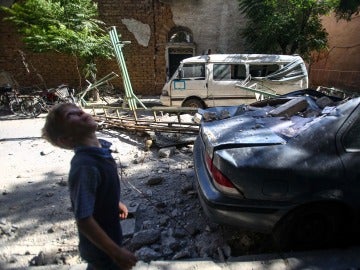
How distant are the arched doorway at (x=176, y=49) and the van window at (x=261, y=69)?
464cm

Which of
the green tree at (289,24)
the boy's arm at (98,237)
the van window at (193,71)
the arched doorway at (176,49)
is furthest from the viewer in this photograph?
the arched doorway at (176,49)

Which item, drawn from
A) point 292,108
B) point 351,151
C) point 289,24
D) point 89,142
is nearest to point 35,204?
point 89,142

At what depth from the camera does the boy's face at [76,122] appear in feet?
5.20

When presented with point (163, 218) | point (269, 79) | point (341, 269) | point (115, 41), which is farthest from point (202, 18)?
point (341, 269)

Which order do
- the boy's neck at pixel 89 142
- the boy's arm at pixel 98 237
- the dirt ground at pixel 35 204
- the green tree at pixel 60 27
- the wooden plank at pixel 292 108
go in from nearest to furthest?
the boy's arm at pixel 98 237, the boy's neck at pixel 89 142, the dirt ground at pixel 35 204, the wooden plank at pixel 292 108, the green tree at pixel 60 27

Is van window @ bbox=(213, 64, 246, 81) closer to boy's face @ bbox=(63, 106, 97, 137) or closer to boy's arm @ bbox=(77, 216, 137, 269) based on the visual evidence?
boy's face @ bbox=(63, 106, 97, 137)

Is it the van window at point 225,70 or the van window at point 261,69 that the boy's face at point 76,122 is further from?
the van window at point 261,69

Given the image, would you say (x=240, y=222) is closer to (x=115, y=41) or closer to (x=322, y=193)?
(x=322, y=193)

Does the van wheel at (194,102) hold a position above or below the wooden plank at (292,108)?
below

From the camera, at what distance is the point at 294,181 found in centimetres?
259

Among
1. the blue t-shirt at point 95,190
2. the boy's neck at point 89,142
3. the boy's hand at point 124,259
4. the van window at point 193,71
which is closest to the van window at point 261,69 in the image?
the van window at point 193,71

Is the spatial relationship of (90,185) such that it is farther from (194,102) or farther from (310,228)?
(194,102)

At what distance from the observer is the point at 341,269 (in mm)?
2559

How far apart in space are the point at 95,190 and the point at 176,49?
41.6 ft
